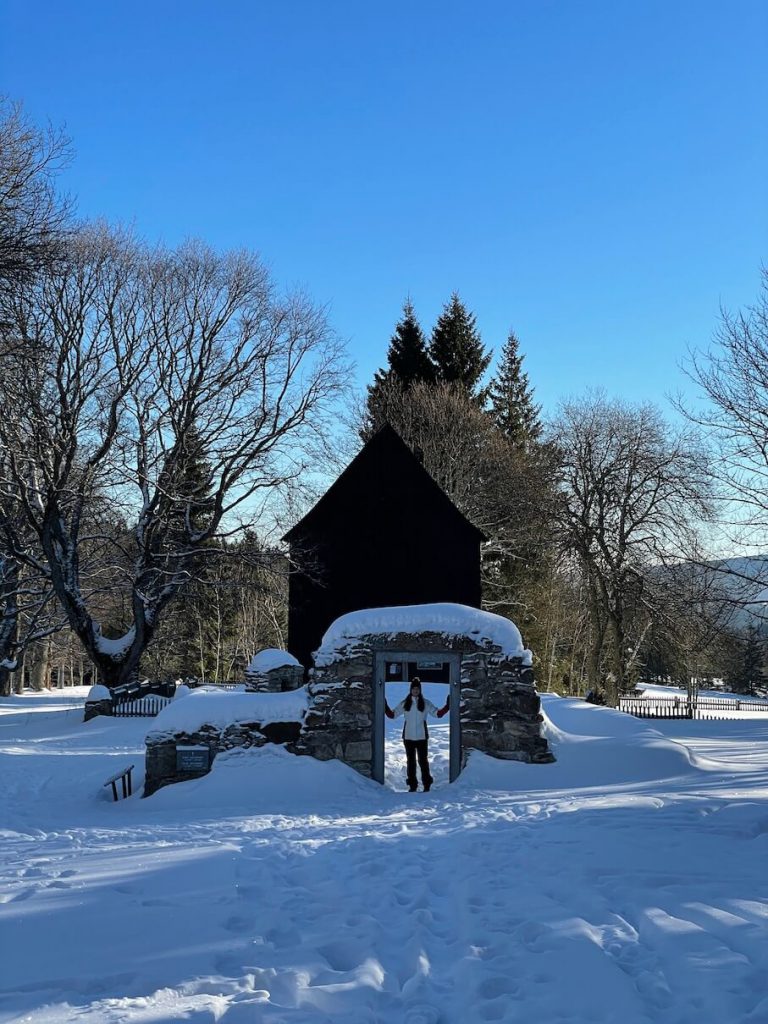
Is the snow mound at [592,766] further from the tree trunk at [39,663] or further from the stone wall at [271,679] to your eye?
the tree trunk at [39,663]

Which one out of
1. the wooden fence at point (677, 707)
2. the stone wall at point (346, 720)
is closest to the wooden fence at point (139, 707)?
the stone wall at point (346, 720)

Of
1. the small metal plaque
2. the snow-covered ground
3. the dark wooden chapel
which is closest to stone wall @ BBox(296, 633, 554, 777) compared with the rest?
the snow-covered ground

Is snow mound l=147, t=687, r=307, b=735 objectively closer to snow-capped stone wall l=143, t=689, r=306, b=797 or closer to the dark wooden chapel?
snow-capped stone wall l=143, t=689, r=306, b=797

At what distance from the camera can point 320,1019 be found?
405 cm

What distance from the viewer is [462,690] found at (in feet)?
42.9

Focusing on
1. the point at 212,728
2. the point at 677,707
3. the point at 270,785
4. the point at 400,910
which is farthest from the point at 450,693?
the point at 677,707

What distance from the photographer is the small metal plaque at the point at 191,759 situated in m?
12.8

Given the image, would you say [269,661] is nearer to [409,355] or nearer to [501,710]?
[501,710]

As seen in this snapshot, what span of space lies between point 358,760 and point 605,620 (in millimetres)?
24276

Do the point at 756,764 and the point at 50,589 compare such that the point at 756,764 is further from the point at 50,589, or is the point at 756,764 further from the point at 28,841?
the point at 50,589

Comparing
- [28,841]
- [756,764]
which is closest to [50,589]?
[28,841]

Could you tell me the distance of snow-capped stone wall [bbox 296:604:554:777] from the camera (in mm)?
12930

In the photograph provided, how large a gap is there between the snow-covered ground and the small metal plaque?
135 cm

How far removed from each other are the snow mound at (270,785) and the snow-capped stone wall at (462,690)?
1.23 ft
